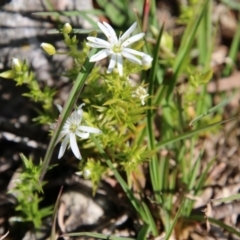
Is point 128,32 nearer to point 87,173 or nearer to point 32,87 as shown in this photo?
point 32,87

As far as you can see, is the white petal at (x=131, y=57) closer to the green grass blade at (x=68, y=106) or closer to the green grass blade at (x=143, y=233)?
the green grass blade at (x=68, y=106)

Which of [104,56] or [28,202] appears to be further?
[28,202]

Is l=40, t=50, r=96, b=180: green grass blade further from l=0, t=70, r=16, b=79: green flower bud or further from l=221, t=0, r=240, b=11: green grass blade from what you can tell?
l=221, t=0, r=240, b=11: green grass blade

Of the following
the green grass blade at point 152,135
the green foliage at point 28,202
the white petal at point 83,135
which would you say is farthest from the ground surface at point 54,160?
the white petal at point 83,135

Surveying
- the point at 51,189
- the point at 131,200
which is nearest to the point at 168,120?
the point at 131,200

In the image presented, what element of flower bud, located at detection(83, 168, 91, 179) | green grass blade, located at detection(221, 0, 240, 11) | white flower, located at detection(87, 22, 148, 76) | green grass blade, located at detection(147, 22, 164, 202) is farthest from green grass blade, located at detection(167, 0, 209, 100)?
flower bud, located at detection(83, 168, 91, 179)

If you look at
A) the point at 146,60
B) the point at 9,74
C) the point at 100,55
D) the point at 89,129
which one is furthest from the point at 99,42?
the point at 9,74

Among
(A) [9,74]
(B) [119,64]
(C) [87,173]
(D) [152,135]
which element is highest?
(B) [119,64]

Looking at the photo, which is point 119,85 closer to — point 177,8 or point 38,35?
point 38,35

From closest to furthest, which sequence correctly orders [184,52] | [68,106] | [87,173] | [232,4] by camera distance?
[68,106] < [87,173] < [184,52] < [232,4]
